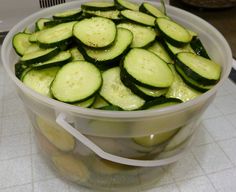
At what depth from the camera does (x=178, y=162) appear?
613 mm

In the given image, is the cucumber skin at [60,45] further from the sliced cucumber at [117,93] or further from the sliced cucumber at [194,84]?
the sliced cucumber at [194,84]

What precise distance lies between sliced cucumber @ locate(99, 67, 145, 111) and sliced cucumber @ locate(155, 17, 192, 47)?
0.12 m

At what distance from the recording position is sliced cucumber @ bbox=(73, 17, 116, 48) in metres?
0.50

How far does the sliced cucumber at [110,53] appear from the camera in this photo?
0.49 meters

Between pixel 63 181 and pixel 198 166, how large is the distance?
0.26m

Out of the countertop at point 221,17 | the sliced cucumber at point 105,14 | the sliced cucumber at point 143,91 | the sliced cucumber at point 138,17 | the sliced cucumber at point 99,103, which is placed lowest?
the countertop at point 221,17

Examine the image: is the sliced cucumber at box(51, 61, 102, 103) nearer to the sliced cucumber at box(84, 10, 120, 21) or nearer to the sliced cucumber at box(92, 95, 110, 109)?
the sliced cucumber at box(92, 95, 110, 109)

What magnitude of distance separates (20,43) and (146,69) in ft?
0.84

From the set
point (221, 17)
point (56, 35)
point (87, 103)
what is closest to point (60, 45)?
point (56, 35)

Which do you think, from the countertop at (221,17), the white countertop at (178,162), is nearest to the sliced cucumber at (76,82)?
the white countertop at (178,162)

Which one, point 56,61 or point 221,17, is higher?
point 56,61

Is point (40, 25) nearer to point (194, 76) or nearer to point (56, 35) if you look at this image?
point (56, 35)

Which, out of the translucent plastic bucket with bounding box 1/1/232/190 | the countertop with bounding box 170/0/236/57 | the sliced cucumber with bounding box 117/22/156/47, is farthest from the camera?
the countertop with bounding box 170/0/236/57

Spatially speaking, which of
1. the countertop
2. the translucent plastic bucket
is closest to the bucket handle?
the translucent plastic bucket
